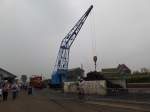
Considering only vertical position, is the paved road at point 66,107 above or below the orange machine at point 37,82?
below

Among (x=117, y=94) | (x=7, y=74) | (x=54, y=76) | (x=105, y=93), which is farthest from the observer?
(x=7, y=74)

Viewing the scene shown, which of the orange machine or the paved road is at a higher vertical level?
the orange machine

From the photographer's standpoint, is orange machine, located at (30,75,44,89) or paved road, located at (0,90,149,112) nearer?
paved road, located at (0,90,149,112)

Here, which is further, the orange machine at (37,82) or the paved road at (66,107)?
the orange machine at (37,82)

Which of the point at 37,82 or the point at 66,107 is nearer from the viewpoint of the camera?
the point at 66,107

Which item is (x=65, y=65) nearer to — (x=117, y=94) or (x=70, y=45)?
(x=70, y=45)

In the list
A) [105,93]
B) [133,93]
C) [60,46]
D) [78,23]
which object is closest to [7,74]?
[60,46]

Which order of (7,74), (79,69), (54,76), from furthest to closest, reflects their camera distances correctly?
(79,69)
(7,74)
(54,76)

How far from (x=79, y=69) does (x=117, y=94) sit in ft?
215

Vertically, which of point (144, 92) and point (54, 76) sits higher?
point (54, 76)

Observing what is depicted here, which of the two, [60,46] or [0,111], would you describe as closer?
[0,111]

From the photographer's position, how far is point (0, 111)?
71.6 ft

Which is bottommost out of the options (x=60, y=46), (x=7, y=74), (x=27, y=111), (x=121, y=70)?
(x=27, y=111)

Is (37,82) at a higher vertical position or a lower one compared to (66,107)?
higher
